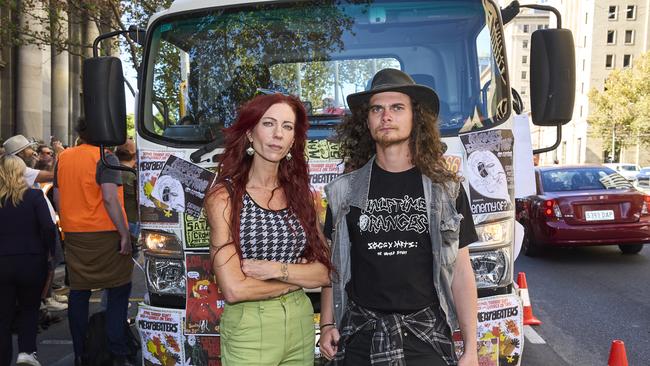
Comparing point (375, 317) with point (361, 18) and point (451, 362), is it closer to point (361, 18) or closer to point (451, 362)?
point (451, 362)

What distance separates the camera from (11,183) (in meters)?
4.74

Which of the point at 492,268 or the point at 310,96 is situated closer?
the point at 492,268

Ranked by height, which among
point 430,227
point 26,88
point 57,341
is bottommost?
point 57,341

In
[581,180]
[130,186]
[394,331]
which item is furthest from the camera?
[581,180]

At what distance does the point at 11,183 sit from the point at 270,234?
3141mm

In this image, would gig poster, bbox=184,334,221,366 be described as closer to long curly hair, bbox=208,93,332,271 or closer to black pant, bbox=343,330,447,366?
long curly hair, bbox=208,93,332,271

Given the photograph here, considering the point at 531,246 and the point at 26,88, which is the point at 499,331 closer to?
the point at 531,246

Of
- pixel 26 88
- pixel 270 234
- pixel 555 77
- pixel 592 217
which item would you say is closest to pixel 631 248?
pixel 592 217

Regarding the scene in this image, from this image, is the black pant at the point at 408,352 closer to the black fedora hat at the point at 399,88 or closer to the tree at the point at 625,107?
the black fedora hat at the point at 399,88

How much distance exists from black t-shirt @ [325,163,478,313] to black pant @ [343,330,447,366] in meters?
0.12

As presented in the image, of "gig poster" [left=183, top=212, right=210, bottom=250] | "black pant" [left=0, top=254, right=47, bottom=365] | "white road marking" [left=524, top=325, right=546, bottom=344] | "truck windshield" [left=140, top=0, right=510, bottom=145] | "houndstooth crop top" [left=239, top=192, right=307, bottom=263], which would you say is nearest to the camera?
"houndstooth crop top" [left=239, top=192, right=307, bottom=263]

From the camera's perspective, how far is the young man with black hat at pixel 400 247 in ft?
7.76

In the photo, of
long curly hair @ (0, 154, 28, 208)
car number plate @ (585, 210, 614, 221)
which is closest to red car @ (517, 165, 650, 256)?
car number plate @ (585, 210, 614, 221)

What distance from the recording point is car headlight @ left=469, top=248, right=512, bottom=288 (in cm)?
338
